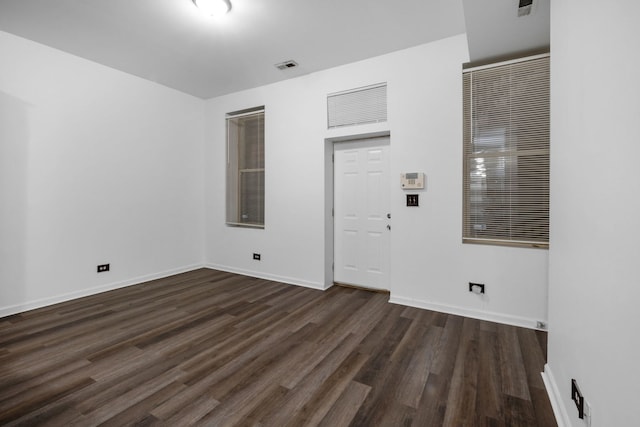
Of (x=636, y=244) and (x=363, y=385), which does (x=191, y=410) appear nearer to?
(x=363, y=385)

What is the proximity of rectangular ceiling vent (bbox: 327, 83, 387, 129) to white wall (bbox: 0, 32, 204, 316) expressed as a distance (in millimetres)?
2685

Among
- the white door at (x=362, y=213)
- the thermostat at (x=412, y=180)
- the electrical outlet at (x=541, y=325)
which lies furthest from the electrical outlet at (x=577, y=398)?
the white door at (x=362, y=213)

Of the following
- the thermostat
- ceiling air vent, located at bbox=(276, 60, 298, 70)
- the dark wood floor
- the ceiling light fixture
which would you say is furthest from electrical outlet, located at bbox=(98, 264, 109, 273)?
the thermostat

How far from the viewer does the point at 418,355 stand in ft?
7.80

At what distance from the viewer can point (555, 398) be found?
178cm

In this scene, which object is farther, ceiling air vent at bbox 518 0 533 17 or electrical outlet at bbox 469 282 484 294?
electrical outlet at bbox 469 282 484 294

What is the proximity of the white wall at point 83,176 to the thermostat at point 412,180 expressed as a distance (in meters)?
3.68

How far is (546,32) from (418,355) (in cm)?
304

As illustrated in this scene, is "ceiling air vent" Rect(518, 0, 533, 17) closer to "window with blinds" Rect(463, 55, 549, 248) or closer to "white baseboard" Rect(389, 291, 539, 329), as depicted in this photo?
"window with blinds" Rect(463, 55, 549, 248)

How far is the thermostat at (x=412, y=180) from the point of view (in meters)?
3.36

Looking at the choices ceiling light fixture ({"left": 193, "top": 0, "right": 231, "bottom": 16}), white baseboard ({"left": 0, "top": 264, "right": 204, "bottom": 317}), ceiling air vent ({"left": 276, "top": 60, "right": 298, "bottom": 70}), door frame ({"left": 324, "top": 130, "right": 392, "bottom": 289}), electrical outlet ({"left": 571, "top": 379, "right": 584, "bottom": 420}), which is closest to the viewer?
electrical outlet ({"left": 571, "top": 379, "right": 584, "bottom": 420})

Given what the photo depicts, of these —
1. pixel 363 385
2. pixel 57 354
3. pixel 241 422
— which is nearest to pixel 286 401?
pixel 241 422

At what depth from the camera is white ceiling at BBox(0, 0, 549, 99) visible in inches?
105

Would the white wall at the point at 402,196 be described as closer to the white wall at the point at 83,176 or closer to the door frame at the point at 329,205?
the door frame at the point at 329,205
